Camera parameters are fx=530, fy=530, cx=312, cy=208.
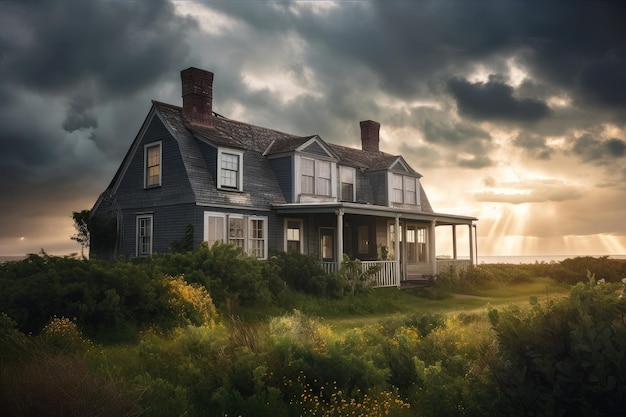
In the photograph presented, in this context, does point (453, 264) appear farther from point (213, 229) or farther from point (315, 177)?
point (213, 229)

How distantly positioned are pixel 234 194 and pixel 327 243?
259 inches

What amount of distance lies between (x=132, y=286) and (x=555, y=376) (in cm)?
983

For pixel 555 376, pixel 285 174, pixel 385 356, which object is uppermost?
pixel 285 174

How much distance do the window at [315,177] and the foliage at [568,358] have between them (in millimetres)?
20027

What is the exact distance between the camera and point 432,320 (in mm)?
11109

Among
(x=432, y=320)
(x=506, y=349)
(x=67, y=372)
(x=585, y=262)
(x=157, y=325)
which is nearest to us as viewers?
(x=506, y=349)

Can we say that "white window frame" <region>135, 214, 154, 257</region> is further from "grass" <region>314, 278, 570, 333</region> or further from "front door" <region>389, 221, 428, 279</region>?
"front door" <region>389, 221, 428, 279</region>

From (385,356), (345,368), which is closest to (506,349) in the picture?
(345,368)

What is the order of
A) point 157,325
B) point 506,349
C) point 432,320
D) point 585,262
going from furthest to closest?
point 585,262 → point 157,325 → point 432,320 → point 506,349

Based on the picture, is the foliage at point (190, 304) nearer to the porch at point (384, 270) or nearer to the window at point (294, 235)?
the porch at point (384, 270)

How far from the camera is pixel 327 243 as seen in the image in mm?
26906

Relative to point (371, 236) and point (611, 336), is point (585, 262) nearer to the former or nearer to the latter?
point (371, 236)

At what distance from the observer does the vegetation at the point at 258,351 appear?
4.89m

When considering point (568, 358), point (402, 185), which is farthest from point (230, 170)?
point (568, 358)
